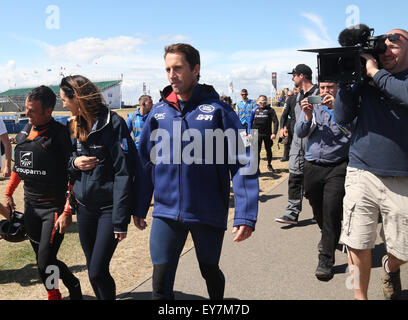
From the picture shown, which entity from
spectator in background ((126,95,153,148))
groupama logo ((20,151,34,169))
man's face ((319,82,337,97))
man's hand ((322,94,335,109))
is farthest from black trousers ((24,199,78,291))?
spectator in background ((126,95,153,148))

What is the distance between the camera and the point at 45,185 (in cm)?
347

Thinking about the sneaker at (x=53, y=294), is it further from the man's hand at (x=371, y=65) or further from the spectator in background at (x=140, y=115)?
the spectator in background at (x=140, y=115)

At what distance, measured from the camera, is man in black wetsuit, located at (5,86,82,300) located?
11.2ft

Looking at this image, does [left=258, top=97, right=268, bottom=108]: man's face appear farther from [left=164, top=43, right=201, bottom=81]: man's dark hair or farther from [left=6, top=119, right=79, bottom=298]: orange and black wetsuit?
[left=164, top=43, right=201, bottom=81]: man's dark hair

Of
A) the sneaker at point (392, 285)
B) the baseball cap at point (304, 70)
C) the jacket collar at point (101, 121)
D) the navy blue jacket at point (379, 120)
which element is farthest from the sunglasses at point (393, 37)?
the baseball cap at point (304, 70)

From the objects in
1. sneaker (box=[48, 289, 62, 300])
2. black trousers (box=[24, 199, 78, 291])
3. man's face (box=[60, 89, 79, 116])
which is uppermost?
man's face (box=[60, 89, 79, 116])

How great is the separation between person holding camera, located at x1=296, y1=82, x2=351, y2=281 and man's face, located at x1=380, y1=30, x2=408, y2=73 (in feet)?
3.28

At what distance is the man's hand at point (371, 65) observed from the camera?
2995mm

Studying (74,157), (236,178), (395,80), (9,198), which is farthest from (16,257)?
(395,80)

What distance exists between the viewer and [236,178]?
2.75 meters

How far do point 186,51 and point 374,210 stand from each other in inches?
76.4

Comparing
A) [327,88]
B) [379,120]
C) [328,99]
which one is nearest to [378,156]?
[379,120]
